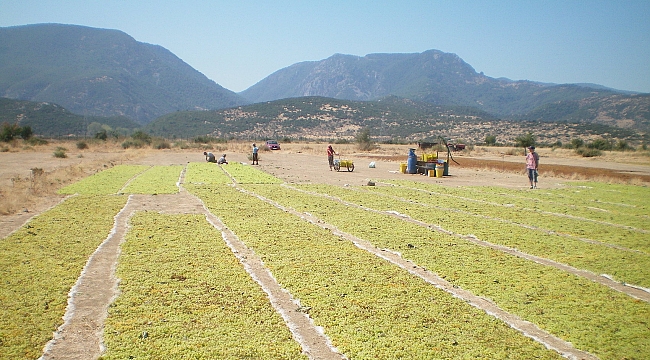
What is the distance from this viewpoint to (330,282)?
7207mm

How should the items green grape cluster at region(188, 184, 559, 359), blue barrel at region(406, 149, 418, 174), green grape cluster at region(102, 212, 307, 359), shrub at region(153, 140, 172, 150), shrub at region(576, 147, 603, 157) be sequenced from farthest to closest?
shrub at region(153, 140, 172, 150)
shrub at region(576, 147, 603, 157)
blue barrel at region(406, 149, 418, 174)
green grape cluster at region(188, 184, 559, 359)
green grape cluster at region(102, 212, 307, 359)

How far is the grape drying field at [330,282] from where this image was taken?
204 inches

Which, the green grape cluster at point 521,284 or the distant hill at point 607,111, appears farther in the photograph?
the distant hill at point 607,111

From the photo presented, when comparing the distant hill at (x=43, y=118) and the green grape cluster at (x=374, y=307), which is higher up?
the distant hill at (x=43, y=118)

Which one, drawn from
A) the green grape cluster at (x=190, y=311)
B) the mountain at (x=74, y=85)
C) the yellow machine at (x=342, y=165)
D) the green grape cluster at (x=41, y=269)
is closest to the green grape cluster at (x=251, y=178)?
the yellow machine at (x=342, y=165)

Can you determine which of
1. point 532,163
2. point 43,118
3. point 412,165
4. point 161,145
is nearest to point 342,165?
point 412,165

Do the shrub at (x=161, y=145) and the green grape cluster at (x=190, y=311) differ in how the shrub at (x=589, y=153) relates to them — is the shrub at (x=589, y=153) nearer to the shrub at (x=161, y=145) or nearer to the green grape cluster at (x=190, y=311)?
the shrub at (x=161, y=145)

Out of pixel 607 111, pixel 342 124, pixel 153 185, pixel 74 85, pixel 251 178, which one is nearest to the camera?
pixel 153 185

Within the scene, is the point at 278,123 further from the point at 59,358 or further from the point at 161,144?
the point at 59,358

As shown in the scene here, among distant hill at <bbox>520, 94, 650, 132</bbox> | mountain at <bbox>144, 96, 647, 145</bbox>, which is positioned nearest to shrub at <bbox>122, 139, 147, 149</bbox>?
mountain at <bbox>144, 96, 647, 145</bbox>

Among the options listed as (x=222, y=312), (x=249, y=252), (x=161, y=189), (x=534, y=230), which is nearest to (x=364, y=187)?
(x=161, y=189)

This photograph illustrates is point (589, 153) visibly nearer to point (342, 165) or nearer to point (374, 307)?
point (342, 165)

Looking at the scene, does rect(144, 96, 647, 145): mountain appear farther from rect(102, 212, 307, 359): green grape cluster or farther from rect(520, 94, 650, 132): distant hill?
rect(102, 212, 307, 359): green grape cluster

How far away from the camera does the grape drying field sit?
5.18m
